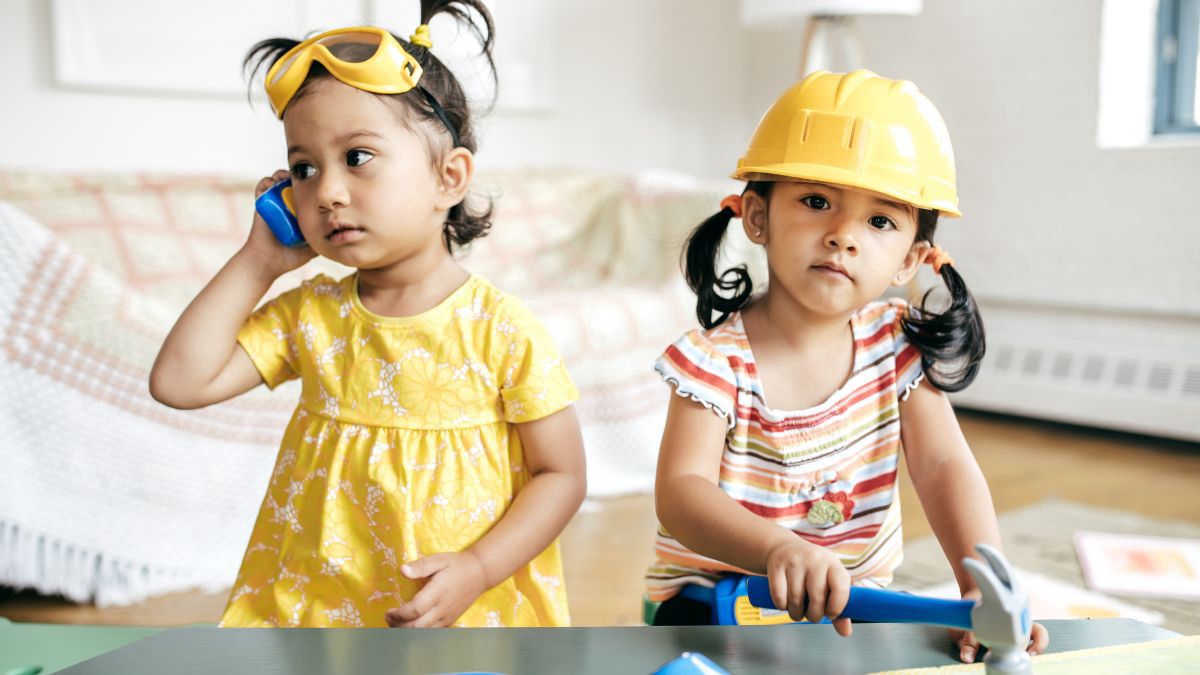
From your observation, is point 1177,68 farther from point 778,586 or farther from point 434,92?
point 778,586

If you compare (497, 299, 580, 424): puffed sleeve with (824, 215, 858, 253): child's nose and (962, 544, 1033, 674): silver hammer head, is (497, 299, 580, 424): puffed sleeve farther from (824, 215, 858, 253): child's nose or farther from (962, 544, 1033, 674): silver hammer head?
(962, 544, 1033, 674): silver hammer head

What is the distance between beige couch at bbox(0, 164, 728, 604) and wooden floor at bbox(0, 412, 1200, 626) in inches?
2.7

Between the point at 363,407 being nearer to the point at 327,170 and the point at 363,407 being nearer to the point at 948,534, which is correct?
the point at 327,170

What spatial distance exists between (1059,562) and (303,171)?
163 centimetres

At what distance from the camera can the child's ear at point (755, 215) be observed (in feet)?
3.16

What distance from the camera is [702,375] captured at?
955 mm

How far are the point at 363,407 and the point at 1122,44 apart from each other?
2.83 m

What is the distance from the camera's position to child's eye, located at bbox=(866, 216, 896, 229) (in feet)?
2.92

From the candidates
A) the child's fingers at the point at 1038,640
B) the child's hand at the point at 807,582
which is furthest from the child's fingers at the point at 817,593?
the child's fingers at the point at 1038,640

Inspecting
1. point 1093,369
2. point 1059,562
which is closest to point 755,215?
point 1059,562

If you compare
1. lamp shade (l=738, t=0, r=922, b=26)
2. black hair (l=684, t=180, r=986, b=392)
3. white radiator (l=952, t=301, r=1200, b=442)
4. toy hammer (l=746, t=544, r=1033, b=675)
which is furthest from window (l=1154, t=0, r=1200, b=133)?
toy hammer (l=746, t=544, r=1033, b=675)

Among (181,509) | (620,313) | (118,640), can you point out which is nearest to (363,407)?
(118,640)

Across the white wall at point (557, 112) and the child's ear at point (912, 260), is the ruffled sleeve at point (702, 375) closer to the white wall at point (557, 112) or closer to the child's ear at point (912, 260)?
the child's ear at point (912, 260)

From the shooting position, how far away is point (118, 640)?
3.43ft
